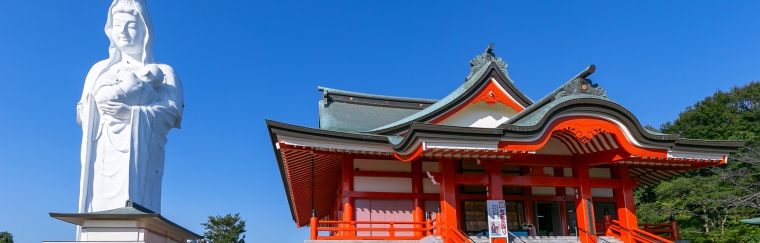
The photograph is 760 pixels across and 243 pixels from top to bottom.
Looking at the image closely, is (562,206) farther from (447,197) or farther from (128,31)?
(128,31)

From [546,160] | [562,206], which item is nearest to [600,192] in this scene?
[562,206]

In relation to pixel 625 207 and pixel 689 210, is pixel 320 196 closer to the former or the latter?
pixel 625 207

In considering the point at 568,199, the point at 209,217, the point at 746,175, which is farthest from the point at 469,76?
the point at 209,217

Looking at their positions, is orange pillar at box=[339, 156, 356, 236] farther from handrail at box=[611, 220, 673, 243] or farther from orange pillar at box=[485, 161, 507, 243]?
handrail at box=[611, 220, 673, 243]

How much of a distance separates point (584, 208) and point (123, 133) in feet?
84.6

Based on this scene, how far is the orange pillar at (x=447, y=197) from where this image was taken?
44.7ft

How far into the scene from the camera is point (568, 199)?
55.3ft

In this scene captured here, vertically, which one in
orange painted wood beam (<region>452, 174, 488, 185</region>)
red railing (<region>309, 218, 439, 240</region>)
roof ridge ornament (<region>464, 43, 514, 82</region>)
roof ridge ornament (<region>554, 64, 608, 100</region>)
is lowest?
red railing (<region>309, 218, 439, 240</region>)

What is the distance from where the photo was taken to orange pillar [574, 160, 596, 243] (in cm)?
1463

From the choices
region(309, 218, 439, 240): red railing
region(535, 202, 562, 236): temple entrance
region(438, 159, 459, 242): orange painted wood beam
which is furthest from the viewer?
region(535, 202, 562, 236): temple entrance

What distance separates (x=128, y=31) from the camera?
34.2 metres

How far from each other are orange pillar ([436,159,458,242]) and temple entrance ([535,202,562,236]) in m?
4.33

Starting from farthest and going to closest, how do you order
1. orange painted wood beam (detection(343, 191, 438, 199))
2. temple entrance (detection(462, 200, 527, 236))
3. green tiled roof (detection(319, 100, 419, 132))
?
green tiled roof (detection(319, 100, 419, 132)), temple entrance (detection(462, 200, 527, 236)), orange painted wood beam (detection(343, 191, 438, 199))

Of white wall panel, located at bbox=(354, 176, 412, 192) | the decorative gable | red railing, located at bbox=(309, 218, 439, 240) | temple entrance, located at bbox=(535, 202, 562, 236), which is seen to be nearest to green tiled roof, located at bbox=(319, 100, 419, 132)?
white wall panel, located at bbox=(354, 176, 412, 192)
